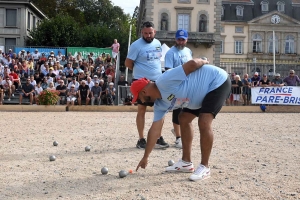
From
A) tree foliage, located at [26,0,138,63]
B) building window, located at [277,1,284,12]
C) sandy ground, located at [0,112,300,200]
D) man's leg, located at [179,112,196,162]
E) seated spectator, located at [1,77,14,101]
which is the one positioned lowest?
sandy ground, located at [0,112,300,200]

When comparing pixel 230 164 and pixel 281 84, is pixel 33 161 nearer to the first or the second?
pixel 230 164

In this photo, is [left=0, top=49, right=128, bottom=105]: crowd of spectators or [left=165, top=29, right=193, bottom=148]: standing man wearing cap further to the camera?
[left=0, top=49, right=128, bottom=105]: crowd of spectators

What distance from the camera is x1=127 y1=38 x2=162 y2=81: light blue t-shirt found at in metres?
7.64

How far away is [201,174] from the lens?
212 inches

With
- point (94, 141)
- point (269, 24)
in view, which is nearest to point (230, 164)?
point (94, 141)

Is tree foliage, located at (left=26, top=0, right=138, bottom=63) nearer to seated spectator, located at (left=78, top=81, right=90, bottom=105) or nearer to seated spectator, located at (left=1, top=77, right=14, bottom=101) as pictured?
seated spectator, located at (left=1, top=77, right=14, bottom=101)

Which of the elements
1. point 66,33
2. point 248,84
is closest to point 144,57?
point 248,84

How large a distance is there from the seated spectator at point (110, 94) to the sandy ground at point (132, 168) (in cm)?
1084

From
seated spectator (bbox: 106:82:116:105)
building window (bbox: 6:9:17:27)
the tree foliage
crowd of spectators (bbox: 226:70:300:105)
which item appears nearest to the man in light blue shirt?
crowd of spectators (bbox: 226:70:300:105)

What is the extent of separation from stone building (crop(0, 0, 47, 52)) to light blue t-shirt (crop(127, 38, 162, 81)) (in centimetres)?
3802

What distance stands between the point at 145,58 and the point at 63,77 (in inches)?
583

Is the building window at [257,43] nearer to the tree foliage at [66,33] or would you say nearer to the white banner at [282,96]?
the tree foliage at [66,33]

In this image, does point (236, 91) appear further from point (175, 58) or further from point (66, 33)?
point (66, 33)

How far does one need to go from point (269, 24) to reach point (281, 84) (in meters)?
49.0
